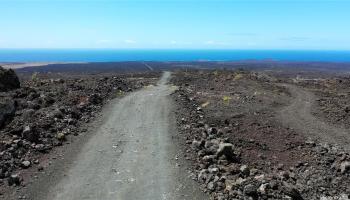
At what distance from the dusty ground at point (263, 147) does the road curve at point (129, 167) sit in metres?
0.91

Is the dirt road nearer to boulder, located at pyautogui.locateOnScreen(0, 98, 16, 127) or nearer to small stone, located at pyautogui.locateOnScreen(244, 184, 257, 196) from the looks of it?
small stone, located at pyautogui.locateOnScreen(244, 184, 257, 196)

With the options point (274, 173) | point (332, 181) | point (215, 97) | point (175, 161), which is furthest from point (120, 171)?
point (215, 97)

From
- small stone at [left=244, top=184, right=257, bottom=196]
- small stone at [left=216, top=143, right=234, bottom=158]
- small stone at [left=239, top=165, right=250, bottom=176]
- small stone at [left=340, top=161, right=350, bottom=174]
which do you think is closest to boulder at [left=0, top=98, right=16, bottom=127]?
small stone at [left=216, top=143, right=234, bottom=158]

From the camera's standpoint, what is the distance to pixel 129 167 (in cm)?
1575

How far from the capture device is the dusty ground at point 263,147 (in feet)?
45.8

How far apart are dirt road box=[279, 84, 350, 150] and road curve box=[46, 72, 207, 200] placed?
684 centimetres

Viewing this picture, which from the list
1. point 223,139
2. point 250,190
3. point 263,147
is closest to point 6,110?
point 223,139

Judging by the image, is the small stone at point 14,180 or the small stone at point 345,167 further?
the small stone at point 345,167

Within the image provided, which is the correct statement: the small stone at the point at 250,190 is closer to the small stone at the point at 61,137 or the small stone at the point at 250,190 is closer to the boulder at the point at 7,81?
the small stone at the point at 61,137

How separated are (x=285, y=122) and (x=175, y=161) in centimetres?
927

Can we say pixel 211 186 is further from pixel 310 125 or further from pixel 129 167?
pixel 310 125

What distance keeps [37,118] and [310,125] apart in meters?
14.2

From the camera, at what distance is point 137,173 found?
15.2 metres

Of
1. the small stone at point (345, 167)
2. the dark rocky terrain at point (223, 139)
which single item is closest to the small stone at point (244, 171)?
the dark rocky terrain at point (223, 139)
